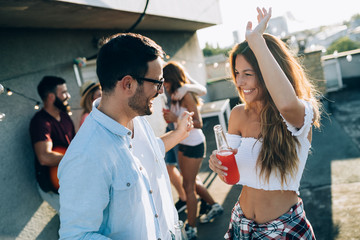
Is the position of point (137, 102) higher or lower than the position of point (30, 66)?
lower

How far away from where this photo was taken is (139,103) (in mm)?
1499

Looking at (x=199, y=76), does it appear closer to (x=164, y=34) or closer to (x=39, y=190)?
(x=164, y=34)

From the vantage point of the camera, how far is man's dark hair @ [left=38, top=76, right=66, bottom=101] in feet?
10.4

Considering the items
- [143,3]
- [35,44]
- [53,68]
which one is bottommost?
[53,68]

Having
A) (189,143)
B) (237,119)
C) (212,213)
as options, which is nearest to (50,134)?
(189,143)

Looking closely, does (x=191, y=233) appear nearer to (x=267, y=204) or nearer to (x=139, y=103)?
(x=267, y=204)

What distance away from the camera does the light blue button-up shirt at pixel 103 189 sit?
1.17 meters

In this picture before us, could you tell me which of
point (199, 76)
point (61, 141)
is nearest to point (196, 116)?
point (61, 141)

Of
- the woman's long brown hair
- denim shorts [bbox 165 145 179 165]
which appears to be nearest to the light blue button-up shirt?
the woman's long brown hair

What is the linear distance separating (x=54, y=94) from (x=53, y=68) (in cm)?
76

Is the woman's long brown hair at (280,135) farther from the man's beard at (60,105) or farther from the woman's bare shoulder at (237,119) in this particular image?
the man's beard at (60,105)

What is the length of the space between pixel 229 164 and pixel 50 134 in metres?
2.15

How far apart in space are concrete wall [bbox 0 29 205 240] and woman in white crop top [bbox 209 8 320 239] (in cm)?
229

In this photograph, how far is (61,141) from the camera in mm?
3111
